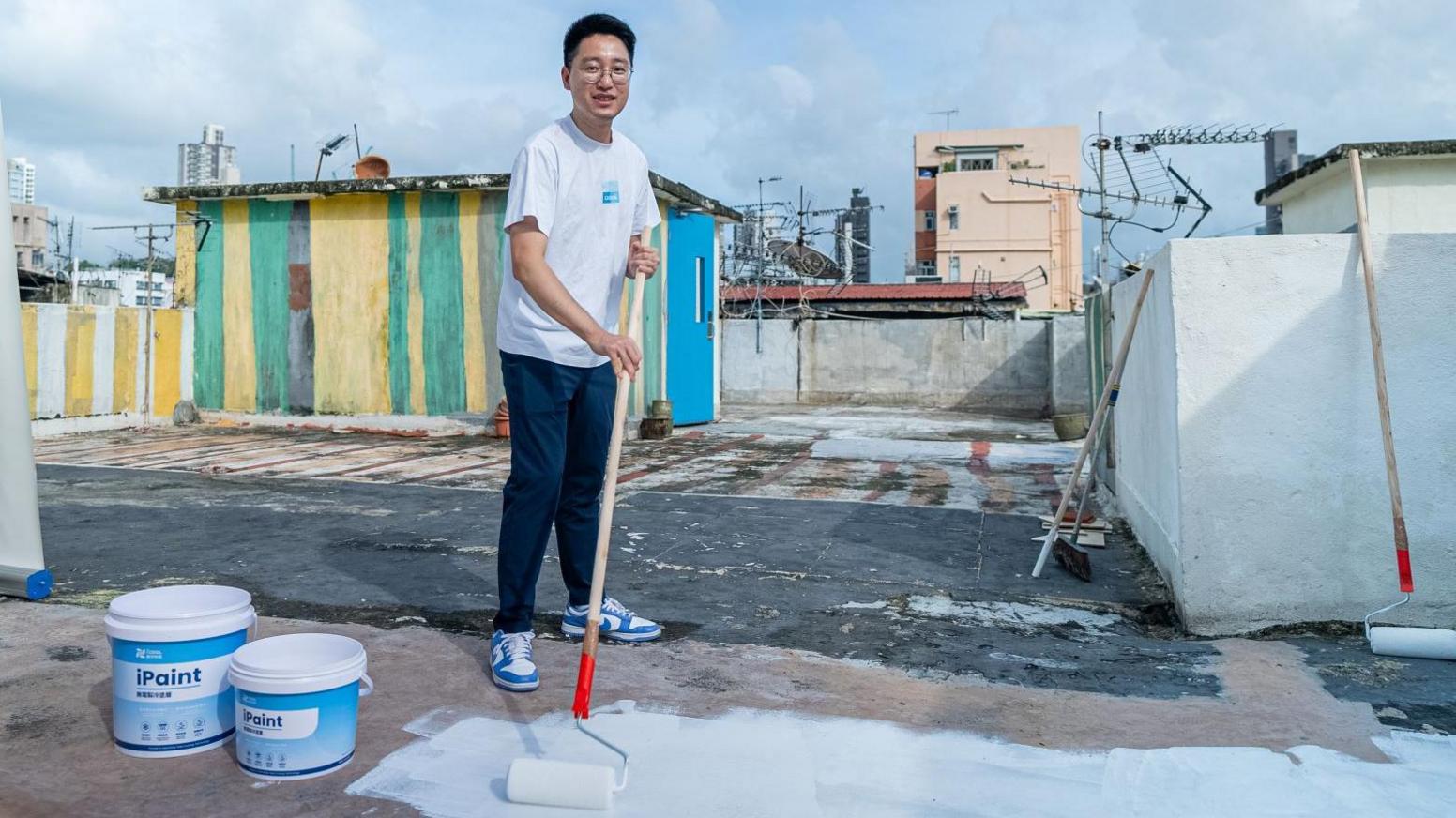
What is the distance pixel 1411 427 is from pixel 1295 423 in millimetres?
327

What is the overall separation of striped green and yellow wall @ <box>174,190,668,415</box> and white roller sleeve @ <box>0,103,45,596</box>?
7.12 metres

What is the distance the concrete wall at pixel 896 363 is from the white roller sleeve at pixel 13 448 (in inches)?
588

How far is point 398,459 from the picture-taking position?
789 cm

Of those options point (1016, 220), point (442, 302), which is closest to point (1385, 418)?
point (442, 302)

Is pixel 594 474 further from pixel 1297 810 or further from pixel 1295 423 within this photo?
pixel 1295 423

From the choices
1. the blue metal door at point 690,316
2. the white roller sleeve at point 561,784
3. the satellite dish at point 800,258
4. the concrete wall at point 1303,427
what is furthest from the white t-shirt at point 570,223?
the satellite dish at point 800,258

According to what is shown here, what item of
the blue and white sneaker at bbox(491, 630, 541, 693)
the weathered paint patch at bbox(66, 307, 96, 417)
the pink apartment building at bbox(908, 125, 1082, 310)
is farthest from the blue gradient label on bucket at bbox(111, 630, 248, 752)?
the pink apartment building at bbox(908, 125, 1082, 310)

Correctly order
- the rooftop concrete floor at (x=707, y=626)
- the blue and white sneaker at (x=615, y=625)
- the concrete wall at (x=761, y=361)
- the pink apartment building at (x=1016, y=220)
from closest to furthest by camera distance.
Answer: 1. the rooftop concrete floor at (x=707, y=626)
2. the blue and white sneaker at (x=615, y=625)
3. the concrete wall at (x=761, y=361)
4. the pink apartment building at (x=1016, y=220)

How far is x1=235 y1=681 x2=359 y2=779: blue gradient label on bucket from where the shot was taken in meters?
1.86

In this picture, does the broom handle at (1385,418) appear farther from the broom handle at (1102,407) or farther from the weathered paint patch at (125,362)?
the weathered paint patch at (125,362)

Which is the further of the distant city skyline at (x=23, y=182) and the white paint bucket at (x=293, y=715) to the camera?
the distant city skyline at (x=23, y=182)

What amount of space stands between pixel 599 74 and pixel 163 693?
1821 mm

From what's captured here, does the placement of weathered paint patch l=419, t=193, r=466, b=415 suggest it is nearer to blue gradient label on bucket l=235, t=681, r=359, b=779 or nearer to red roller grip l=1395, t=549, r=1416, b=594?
blue gradient label on bucket l=235, t=681, r=359, b=779

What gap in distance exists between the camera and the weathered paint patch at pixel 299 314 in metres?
10.8
